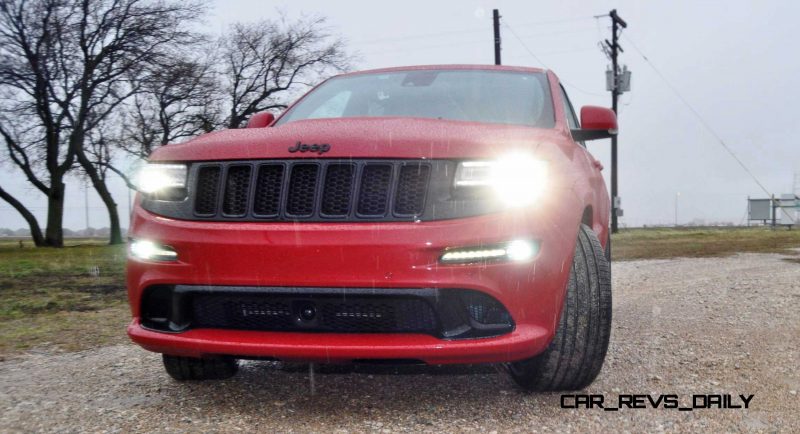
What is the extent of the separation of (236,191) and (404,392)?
49.1 inches

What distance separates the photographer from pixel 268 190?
3094 mm

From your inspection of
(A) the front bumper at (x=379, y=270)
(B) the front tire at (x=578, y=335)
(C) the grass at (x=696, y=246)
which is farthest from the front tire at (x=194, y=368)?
(C) the grass at (x=696, y=246)

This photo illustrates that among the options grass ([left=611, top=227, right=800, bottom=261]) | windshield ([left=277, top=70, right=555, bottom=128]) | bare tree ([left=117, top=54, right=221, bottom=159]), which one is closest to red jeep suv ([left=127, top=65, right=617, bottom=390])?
windshield ([left=277, top=70, right=555, bottom=128])

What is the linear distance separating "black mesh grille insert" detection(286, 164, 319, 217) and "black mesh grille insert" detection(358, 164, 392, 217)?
0.19 metres

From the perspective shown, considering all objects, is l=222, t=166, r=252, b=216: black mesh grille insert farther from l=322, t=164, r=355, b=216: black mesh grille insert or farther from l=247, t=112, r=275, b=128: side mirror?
l=247, t=112, r=275, b=128: side mirror

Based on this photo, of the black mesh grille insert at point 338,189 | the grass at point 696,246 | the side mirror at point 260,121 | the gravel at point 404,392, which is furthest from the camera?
the grass at point 696,246

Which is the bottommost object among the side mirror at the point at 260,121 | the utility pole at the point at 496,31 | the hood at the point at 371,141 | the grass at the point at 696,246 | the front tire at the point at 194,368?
the grass at the point at 696,246

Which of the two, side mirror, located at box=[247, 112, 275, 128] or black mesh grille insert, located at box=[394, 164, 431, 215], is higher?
side mirror, located at box=[247, 112, 275, 128]

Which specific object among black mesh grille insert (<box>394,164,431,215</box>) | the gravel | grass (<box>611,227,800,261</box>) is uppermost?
black mesh grille insert (<box>394,164,431,215</box>)

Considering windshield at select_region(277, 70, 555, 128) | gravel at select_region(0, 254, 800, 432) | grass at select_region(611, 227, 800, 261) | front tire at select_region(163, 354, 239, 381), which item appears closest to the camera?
gravel at select_region(0, 254, 800, 432)

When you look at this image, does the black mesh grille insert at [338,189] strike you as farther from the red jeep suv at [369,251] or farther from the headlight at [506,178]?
the headlight at [506,178]

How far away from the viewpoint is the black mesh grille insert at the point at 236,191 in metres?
3.12

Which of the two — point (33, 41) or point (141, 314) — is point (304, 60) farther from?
point (141, 314)

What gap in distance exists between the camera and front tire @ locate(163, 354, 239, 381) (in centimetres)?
Answer: 378
